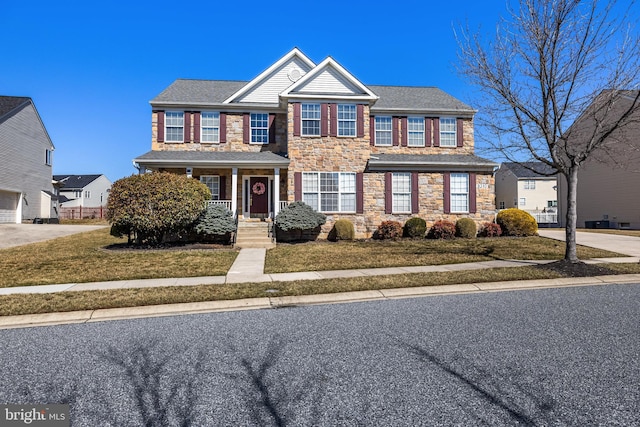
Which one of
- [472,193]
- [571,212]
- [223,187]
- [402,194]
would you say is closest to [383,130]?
[402,194]

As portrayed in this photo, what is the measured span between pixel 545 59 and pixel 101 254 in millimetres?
15117

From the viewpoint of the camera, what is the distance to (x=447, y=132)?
69.1 feet

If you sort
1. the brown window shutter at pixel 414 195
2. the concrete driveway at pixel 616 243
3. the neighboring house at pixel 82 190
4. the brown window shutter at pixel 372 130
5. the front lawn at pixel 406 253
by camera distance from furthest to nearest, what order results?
the neighboring house at pixel 82 190 < the brown window shutter at pixel 372 130 < the brown window shutter at pixel 414 195 < the concrete driveway at pixel 616 243 < the front lawn at pixel 406 253

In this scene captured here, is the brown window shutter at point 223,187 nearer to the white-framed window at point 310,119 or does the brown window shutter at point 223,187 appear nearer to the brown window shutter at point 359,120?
the white-framed window at point 310,119

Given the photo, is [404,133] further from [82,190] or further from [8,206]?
[82,190]

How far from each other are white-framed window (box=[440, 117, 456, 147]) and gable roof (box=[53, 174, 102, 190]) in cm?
4527

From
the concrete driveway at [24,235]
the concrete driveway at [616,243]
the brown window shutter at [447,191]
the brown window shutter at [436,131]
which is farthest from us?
the brown window shutter at [436,131]

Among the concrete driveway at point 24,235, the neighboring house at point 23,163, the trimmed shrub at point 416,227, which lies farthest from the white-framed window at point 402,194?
the neighboring house at point 23,163

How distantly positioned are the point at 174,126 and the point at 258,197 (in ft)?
19.0

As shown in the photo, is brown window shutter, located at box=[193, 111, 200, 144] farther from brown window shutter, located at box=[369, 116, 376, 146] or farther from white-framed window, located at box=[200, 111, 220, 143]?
brown window shutter, located at box=[369, 116, 376, 146]

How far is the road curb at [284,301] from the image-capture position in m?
6.09

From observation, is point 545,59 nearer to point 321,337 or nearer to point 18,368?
point 321,337

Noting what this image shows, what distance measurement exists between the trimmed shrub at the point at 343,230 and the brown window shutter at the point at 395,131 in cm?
600

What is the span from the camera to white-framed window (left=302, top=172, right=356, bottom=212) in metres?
18.2
